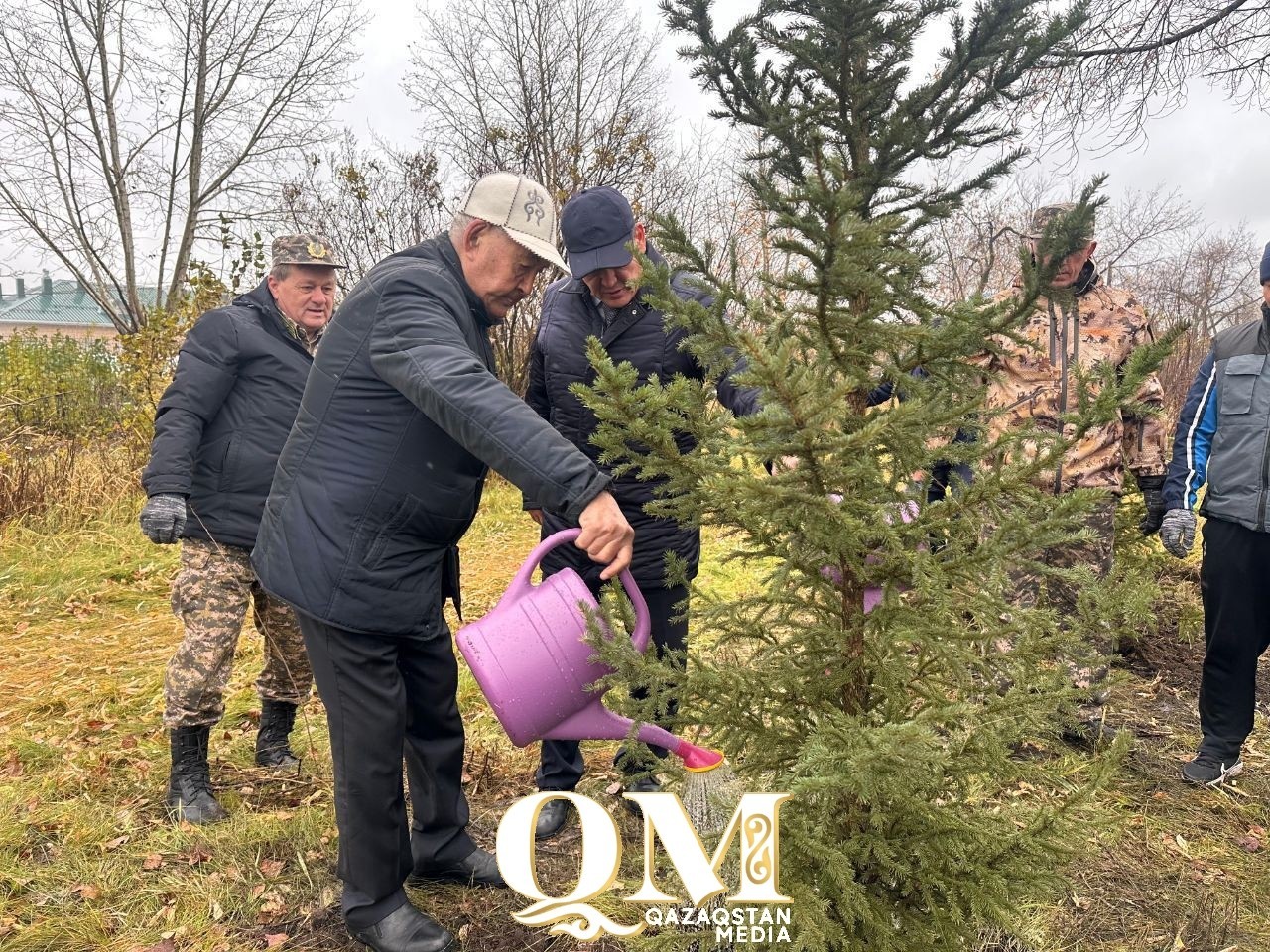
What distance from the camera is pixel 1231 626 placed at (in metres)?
3.31

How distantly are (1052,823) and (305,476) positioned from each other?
77.6 inches

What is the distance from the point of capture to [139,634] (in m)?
5.19

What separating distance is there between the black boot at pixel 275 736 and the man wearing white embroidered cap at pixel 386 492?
145 centimetres

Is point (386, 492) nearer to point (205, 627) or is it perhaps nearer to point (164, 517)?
point (164, 517)

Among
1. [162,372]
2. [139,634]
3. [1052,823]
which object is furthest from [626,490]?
[162,372]

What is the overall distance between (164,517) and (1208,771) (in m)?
4.22

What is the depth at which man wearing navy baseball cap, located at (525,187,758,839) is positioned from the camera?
104 inches

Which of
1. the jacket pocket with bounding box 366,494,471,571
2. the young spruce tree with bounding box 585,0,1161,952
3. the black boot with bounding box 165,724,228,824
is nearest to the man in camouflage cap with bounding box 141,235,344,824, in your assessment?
the black boot with bounding box 165,724,228,824

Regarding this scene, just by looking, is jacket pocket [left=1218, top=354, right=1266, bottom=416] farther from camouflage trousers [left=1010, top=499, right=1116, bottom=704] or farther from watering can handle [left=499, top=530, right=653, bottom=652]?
watering can handle [left=499, top=530, right=653, bottom=652]

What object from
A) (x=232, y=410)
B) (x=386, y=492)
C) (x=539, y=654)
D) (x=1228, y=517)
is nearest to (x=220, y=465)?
(x=232, y=410)

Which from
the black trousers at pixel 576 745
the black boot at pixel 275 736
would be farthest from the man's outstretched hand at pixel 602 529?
the black boot at pixel 275 736

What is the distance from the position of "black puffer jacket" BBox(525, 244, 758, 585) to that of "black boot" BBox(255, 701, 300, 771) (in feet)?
5.07

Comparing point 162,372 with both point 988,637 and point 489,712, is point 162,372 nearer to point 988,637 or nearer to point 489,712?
point 489,712

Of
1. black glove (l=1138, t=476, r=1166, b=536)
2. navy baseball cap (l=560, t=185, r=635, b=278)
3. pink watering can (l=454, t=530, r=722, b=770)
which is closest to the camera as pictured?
pink watering can (l=454, t=530, r=722, b=770)
